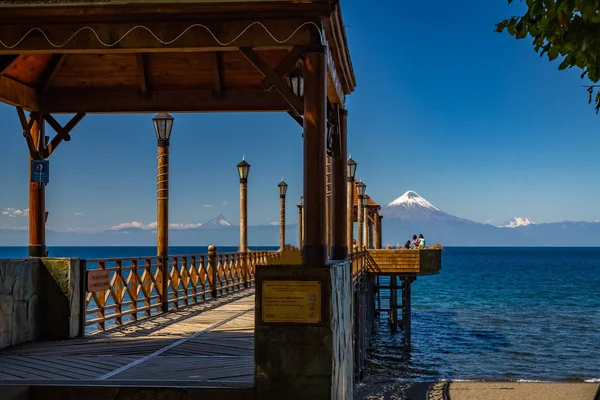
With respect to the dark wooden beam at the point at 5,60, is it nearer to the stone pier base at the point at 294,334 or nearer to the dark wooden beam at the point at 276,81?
the dark wooden beam at the point at 276,81

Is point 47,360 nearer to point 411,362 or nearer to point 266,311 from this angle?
point 266,311

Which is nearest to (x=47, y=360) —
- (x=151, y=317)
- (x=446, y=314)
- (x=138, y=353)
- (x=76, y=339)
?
(x=138, y=353)

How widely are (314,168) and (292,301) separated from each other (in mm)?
1451

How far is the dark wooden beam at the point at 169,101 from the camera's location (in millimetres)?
11414

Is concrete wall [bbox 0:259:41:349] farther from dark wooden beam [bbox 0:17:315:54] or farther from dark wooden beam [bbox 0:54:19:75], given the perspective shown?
dark wooden beam [bbox 0:17:315:54]

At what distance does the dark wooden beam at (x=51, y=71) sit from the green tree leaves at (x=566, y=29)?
763 centimetres

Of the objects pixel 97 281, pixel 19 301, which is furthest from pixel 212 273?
pixel 19 301

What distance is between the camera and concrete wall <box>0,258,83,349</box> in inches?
373

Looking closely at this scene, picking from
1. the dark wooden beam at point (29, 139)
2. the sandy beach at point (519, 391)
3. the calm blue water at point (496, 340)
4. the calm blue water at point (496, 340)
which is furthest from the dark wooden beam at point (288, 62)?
the calm blue water at point (496, 340)

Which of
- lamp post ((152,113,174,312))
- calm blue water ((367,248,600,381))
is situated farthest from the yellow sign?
calm blue water ((367,248,600,381))

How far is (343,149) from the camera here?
11.2m

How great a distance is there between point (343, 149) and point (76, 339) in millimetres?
4830

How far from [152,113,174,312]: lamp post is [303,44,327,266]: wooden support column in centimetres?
752

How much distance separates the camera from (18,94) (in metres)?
10.6
